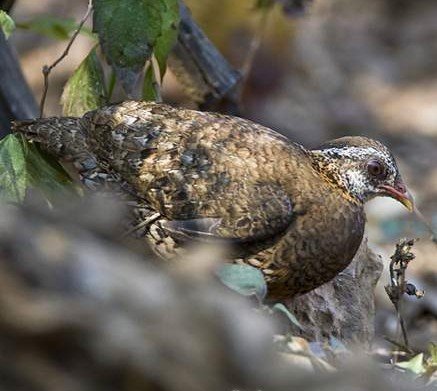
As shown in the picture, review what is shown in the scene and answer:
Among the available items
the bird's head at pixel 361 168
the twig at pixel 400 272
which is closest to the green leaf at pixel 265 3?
the bird's head at pixel 361 168

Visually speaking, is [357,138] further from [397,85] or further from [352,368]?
[397,85]

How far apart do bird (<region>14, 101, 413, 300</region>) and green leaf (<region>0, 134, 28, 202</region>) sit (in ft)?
1.17

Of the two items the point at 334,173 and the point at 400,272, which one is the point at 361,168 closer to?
the point at 334,173

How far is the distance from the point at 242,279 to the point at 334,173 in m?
1.85

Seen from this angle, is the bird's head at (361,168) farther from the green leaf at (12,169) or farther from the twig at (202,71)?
the green leaf at (12,169)

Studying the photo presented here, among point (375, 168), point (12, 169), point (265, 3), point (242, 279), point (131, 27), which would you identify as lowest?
point (242, 279)

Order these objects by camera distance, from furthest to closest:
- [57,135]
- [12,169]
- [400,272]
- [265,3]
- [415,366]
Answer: [265,3] → [57,135] → [12,169] → [400,272] → [415,366]

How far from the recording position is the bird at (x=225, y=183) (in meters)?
4.02

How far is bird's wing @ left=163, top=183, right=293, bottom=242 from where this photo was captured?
3990 millimetres

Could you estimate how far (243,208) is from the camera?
13.2 ft

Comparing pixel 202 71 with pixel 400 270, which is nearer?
pixel 400 270

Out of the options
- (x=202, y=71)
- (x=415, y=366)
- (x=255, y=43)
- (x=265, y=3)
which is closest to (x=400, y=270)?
(x=415, y=366)

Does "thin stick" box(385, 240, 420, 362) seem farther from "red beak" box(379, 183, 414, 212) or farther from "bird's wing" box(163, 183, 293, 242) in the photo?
"red beak" box(379, 183, 414, 212)

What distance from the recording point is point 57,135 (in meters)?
4.31
